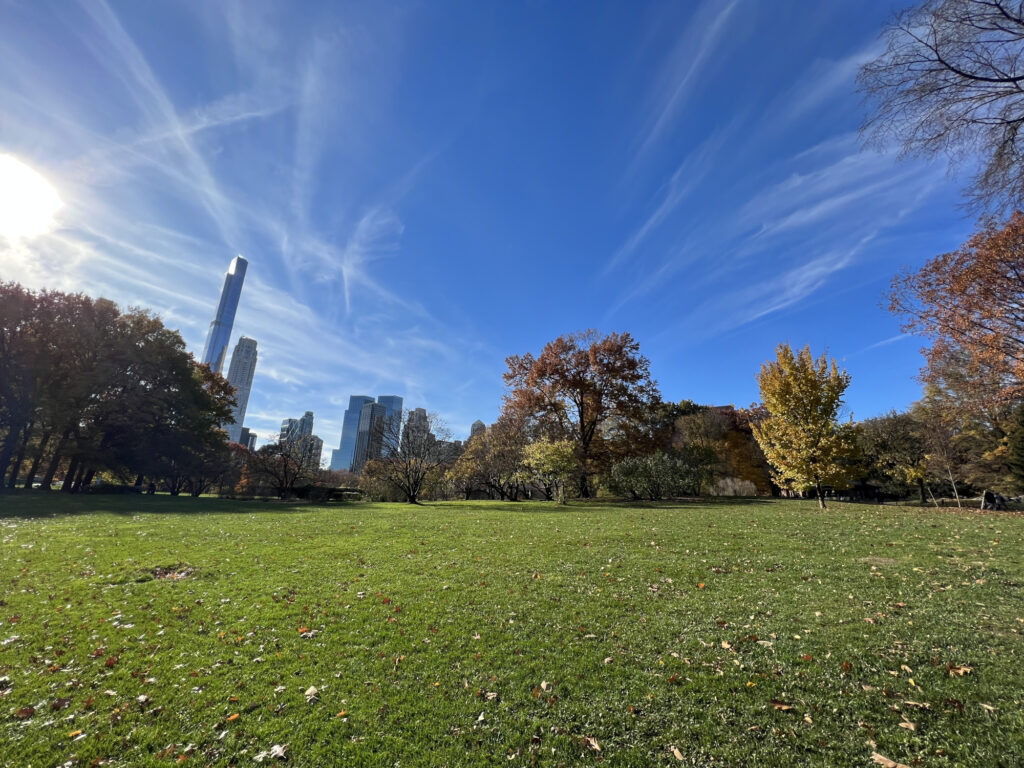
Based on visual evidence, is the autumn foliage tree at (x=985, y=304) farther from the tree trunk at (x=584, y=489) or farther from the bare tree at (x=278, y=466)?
the bare tree at (x=278, y=466)

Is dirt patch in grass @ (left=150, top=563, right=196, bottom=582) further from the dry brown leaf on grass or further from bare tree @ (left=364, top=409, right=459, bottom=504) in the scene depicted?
bare tree @ (left=364, top=409, right=459, bottom=504)

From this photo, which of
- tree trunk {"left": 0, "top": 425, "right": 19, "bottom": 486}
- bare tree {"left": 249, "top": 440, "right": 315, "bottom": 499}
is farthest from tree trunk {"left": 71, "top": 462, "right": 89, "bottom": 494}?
bare tree {"left": 249, "top": 440, "right": 315, "bottom": 499}

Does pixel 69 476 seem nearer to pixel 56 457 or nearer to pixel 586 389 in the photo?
pixel 56 457

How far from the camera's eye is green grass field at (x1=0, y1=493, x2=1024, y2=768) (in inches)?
153

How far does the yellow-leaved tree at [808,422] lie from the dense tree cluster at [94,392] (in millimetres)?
44745

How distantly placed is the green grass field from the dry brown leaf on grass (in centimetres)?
9

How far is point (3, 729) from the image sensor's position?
4.02 metres

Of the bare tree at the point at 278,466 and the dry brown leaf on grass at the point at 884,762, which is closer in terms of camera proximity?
the dry brown leaf on grass at the point at 884,762

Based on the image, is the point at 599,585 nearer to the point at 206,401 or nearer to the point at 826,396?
the point at 826,396

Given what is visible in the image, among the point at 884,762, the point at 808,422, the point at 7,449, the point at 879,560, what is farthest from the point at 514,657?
the point at 7,449

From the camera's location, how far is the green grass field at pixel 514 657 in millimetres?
3881

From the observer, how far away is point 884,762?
354cm

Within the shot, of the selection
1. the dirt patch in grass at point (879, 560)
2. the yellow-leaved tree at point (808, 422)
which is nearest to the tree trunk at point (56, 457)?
the dirt patch in grass at point (879, 560)

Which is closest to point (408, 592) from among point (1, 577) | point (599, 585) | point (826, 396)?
point (599, 585)
